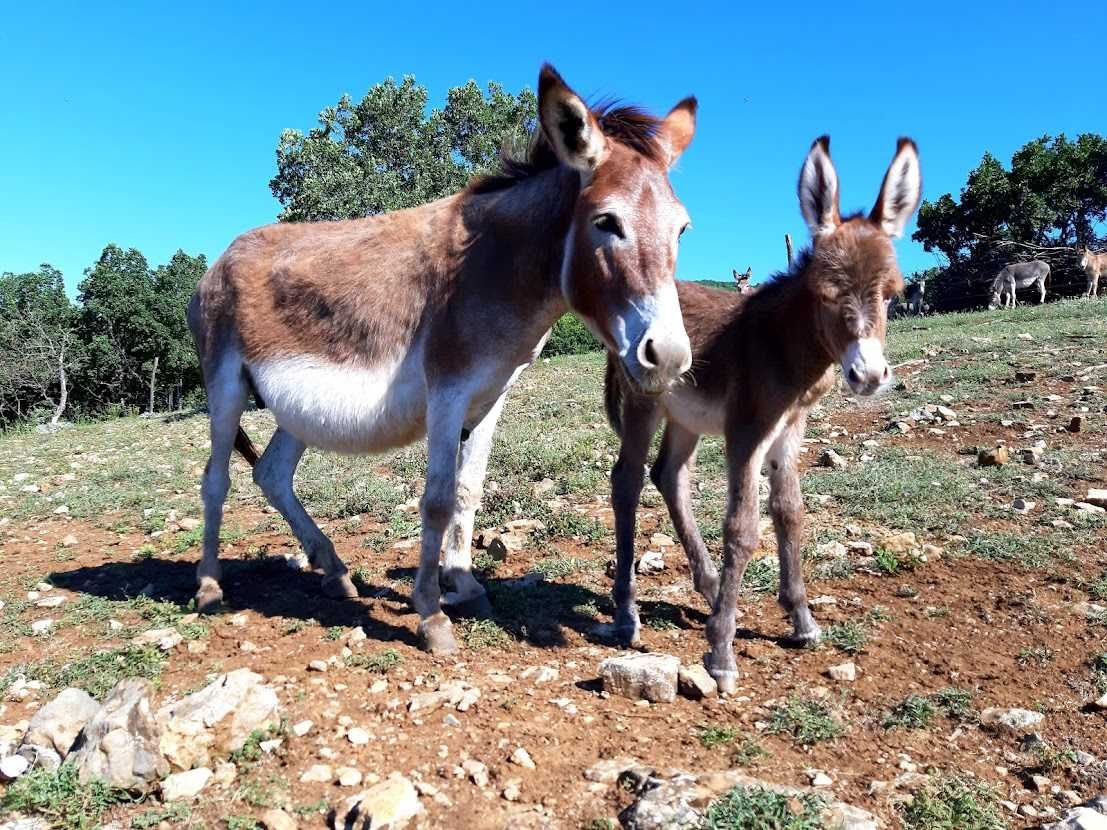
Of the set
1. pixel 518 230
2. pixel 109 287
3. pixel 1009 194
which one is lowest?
pixel 518 230

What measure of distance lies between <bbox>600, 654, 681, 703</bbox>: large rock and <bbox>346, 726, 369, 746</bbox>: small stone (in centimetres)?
117

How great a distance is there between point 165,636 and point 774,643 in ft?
11.6

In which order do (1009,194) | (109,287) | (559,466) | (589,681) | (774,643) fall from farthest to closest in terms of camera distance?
(1009,194) < (109,287) < (559,466) < (774,643) < (589,681)

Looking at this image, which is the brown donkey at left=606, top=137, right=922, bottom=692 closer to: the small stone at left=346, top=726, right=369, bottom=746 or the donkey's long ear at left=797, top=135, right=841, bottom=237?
the donkey's long ear at left=797, top=135, right=841, bottom=237

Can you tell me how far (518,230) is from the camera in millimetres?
3982

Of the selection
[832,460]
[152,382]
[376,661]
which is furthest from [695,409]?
[152,382]

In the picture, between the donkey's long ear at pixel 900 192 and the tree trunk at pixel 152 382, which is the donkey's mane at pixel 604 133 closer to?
the donkey's long ear at pixel 900 192

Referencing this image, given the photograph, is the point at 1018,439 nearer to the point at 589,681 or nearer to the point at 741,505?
the point at 741,505

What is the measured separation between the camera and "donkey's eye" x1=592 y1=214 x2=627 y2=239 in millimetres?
3367

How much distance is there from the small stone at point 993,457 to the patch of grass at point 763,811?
5594mm

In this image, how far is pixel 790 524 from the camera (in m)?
4.38

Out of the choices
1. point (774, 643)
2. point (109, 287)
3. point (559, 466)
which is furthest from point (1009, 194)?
point (109, 287)

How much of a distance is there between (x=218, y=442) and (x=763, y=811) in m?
4.25

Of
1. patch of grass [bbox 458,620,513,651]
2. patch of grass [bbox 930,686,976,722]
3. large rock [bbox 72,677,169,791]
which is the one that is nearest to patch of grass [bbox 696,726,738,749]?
patch of grass [bbox 930,686,976,722]
